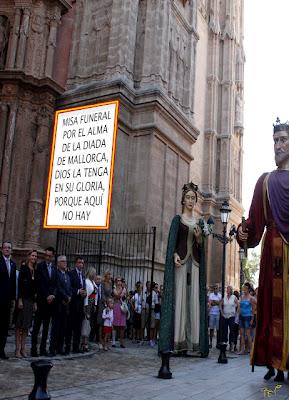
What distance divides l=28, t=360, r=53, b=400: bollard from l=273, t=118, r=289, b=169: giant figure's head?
14.7 feet

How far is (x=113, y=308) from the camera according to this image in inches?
506

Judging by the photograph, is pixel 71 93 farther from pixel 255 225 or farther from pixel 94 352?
pixel 255 225

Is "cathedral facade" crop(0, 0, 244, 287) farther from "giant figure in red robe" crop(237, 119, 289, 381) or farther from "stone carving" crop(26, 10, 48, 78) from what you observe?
"giant figure in red robe" crop(237, 119, 289, 381)

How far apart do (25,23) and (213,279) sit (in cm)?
1964

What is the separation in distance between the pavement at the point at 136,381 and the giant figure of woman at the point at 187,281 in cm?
46

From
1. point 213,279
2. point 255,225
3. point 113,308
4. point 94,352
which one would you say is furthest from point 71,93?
point 213,279

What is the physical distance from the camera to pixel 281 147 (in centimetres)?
663

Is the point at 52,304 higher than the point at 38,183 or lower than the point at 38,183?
lower

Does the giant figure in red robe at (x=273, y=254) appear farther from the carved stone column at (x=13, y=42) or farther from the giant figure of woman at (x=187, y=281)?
the carved stone column at (x=13, y=42)

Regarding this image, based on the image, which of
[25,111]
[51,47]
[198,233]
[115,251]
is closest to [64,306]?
[198,233]

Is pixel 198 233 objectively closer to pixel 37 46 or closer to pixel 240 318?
pixel 240 318

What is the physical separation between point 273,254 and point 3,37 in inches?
638

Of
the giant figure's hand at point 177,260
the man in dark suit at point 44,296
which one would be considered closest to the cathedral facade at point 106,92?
the man in dark suit at point 44,296

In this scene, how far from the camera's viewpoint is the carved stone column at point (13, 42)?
18141mm
